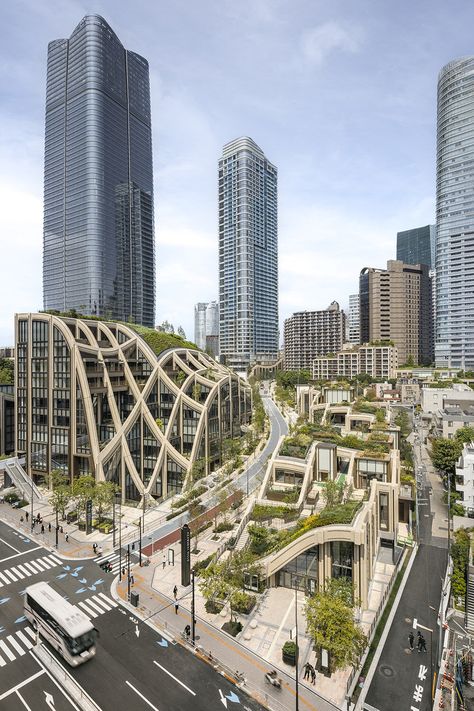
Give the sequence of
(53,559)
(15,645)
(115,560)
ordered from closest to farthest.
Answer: (15,645)
(115,560)
(53,559)

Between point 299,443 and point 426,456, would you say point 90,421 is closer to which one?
point 299,443

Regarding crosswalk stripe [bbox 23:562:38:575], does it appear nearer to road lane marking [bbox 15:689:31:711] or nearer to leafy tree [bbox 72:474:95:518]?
leafy tree [bbox 72:474:95:518]

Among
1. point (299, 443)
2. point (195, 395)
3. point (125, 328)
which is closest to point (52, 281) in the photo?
point (125, 328)

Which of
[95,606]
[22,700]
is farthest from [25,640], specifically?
[22,700]

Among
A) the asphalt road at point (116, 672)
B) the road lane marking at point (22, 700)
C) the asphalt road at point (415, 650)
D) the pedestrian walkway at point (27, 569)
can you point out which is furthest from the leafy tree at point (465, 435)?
the road lane marking at point (22, 700)

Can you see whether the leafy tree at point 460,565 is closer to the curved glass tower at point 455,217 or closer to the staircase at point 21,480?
the staircase at point 21,480

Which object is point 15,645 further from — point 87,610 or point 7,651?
point 87,610

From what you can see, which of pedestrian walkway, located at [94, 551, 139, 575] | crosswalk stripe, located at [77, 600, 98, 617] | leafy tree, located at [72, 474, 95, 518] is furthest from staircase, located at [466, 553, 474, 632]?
leafy tree, located at [72, 474, 95, 518]
